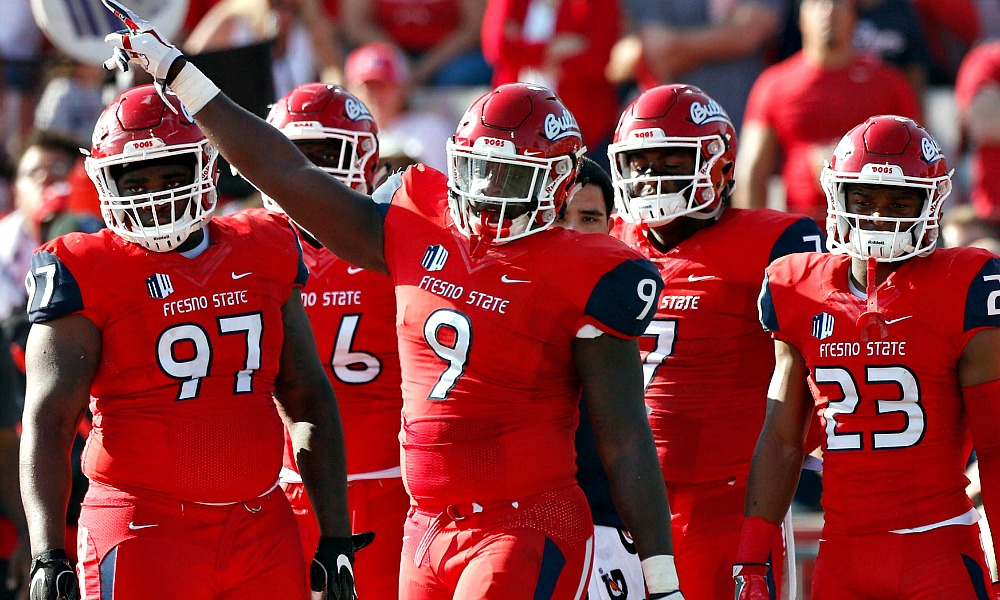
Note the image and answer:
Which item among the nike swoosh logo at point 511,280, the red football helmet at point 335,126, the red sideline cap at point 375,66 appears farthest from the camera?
the red sideline cap at point 375,66

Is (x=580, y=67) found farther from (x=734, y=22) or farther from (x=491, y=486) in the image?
(x=491, y=486)

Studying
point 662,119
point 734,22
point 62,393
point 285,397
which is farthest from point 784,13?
point 62,393

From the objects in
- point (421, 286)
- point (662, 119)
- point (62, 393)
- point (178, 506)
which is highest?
point (662, 119)

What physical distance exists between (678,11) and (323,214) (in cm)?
515

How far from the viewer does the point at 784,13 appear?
346 inches

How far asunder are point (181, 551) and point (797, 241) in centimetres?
211

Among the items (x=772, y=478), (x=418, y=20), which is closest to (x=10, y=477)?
(x=772, y=478)

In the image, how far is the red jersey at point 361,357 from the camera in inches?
192

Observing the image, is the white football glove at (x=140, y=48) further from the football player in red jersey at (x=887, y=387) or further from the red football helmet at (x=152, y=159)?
the football player in red jersey at (x=887, y=387)

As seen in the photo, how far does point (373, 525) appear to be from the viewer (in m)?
4.86

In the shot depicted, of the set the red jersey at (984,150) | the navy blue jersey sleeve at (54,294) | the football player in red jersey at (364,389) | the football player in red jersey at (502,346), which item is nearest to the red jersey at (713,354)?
the football player in red jersey at (364,389)

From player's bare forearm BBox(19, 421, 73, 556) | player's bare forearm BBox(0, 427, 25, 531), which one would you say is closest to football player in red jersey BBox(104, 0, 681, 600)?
player's bare forearm BBox(19, 421, 73, 556)

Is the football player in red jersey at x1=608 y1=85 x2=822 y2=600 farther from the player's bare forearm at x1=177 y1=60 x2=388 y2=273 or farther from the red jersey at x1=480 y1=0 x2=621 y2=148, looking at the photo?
the red jersey at x1=480 y1=0 x2=621 y2=148

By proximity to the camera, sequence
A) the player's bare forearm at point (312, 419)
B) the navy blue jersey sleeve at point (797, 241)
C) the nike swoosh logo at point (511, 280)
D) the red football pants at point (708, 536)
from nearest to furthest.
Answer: the nike swoosh logo at point (511, 280)
the player's bare forearm at point (312, 419)
the red football pants at point (708, 536)
the navy blue jersey sleeve at point (797, 241)
